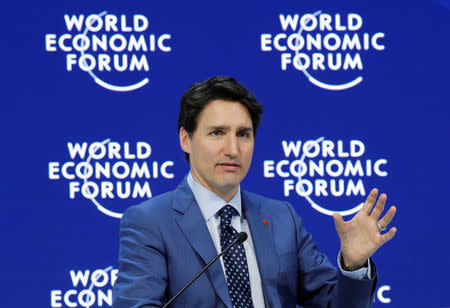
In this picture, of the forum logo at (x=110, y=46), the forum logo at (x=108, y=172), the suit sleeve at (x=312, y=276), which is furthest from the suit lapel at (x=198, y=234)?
the forum logo at (x=110, y=46)

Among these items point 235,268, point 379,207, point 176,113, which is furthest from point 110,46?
point 379,207

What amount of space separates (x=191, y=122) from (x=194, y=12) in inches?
54.9

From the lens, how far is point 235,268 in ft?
7.61

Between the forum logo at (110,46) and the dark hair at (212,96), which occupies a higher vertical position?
the forum logo at (110,46)

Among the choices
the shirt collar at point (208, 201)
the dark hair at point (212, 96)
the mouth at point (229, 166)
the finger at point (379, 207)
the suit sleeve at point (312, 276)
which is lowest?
the suit sleeve at point (312, 276)

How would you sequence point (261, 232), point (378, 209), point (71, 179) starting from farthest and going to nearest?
point (71, 179) → point (261, 232) → point (378, 209)

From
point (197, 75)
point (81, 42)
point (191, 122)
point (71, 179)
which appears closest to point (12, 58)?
point (81, 42)

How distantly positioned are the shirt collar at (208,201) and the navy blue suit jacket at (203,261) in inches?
1.0

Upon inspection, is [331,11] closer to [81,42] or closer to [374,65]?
[374,65]

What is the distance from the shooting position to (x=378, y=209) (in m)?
2.14

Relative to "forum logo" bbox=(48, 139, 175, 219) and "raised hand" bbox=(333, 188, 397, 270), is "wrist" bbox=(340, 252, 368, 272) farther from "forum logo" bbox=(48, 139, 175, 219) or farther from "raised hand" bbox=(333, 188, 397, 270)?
"forum logo" bbox=(48, 139, 175, 219)

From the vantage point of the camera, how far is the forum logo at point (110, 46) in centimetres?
362

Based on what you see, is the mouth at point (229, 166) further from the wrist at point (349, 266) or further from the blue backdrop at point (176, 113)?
the blue backdrop at point (176, 113)

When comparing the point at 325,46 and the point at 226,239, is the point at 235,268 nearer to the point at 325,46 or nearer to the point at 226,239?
the point at 226,239
